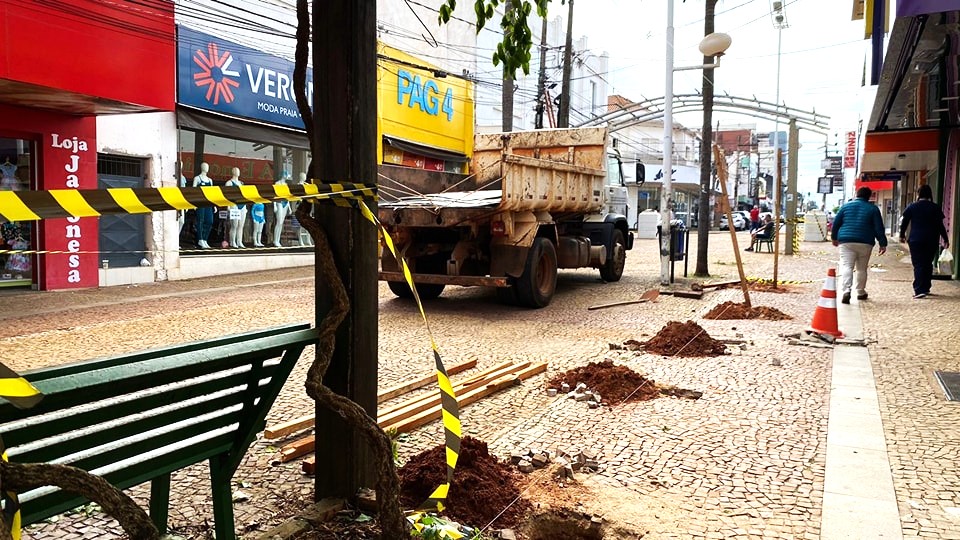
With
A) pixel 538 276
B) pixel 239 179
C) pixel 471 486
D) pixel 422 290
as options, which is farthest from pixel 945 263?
pixel 239 179

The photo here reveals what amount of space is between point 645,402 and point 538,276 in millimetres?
5237

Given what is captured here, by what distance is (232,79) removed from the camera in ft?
51.2

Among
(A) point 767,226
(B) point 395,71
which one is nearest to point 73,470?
(B) point 395,71

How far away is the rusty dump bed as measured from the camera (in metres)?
9.37

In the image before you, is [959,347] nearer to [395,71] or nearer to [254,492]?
[254,492]

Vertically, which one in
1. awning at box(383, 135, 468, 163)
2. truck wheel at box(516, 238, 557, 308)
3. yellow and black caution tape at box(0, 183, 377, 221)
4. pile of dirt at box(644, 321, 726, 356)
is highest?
Result: awning at box(383, 135, 468, 163)

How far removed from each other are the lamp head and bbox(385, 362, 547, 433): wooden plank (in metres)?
7.33

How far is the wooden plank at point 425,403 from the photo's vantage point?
4766 mm

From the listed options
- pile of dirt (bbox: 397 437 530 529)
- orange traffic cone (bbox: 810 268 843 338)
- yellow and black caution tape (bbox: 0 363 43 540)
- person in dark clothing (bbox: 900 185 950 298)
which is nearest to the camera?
yellow and black caution tape (bbox: 0 363 43 540)

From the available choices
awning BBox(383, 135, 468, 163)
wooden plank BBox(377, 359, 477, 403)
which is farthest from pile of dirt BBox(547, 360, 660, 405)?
awning BBox(383, 135, 468, 163)

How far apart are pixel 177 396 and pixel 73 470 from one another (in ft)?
1.68

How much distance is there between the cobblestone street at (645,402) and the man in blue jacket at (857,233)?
763 mm

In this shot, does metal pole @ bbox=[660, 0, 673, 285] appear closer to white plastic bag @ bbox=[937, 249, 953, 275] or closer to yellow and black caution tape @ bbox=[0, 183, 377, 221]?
white plastic bag @ bbox=[937, 249, 953, 275]

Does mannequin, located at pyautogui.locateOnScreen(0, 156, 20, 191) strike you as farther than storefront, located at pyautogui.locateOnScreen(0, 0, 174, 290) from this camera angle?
Yes
